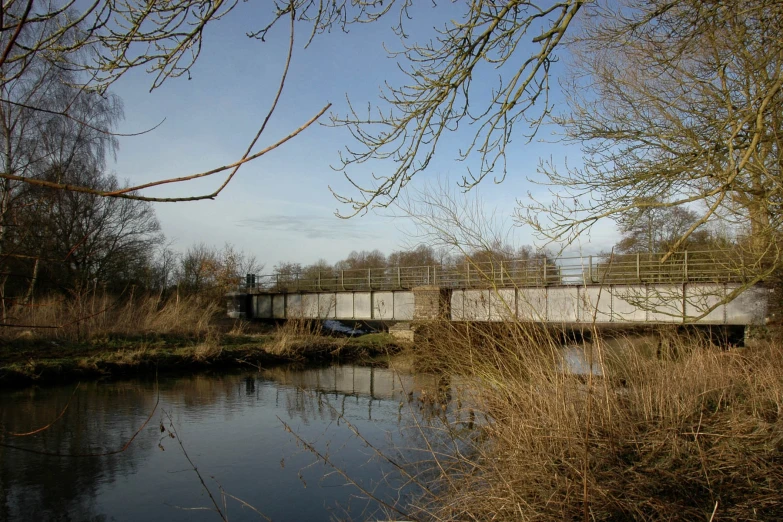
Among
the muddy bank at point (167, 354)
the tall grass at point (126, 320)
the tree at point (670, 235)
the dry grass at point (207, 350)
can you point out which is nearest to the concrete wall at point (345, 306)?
the muddy bank at point (167, 354)

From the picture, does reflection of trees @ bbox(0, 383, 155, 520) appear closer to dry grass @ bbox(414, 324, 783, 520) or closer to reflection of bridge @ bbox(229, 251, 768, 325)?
dry grass @ bbox(414, 324, 783, 520)

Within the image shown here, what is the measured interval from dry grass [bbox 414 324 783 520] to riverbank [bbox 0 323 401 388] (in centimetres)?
750

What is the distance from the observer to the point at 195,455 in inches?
312

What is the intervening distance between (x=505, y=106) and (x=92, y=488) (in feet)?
20.9

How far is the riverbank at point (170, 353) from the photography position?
13.3 m

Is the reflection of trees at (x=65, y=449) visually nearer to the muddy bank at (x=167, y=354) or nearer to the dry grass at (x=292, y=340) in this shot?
the muddy bank at (x=167, y=354)

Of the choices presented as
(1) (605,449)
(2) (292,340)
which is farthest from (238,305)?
(1) (605,449)

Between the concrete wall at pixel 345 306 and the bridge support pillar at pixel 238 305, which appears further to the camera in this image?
the bridge support pillar at pixel 238 305

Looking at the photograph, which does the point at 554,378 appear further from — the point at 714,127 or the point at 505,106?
the point at 714,127

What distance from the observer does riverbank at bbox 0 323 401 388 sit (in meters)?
13.3

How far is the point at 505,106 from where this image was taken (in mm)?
5305

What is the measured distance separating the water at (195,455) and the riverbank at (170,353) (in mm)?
1009

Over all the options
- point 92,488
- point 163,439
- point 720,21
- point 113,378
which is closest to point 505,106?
point 720,21

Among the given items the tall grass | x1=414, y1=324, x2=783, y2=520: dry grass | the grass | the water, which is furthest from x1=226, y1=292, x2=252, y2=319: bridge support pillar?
x1=414, y1=324, x2=783, y2=520: dry grass
